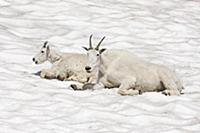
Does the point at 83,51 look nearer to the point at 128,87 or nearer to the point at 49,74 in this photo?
the point at 49,74

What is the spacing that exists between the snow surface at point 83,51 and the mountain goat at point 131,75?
5.7 inches

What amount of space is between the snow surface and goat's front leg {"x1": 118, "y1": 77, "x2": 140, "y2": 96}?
110 millimetres

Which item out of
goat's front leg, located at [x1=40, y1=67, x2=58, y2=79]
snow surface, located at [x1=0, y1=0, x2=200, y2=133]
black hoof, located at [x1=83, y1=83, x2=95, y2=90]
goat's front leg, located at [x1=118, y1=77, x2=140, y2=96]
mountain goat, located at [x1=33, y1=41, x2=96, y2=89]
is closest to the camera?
snow surface, located at [x1=0, y1=0, x2=200, y2=133]

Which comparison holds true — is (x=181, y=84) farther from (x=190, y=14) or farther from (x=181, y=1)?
(x=181, y=1)

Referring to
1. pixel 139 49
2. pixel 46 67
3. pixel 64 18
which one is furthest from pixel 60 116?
pixel 64 18

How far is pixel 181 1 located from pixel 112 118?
30.0ft

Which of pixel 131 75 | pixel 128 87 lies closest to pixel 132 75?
pixel 131 75

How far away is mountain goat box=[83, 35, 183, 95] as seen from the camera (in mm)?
8828

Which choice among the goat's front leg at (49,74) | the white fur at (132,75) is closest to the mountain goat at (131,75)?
the white fur at (132,75)

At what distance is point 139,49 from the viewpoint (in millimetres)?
11812

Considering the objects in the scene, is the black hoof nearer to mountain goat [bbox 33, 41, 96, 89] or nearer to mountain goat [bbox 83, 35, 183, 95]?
mountain goat [bbox 83, 35, 183, 95]

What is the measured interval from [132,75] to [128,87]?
188 millimetres

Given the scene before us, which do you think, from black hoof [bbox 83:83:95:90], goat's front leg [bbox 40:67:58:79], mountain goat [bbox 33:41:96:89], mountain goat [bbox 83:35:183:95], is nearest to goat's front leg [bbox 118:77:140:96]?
mountain goat [bbox 83:35:183:95]

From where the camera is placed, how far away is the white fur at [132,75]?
8.83m
